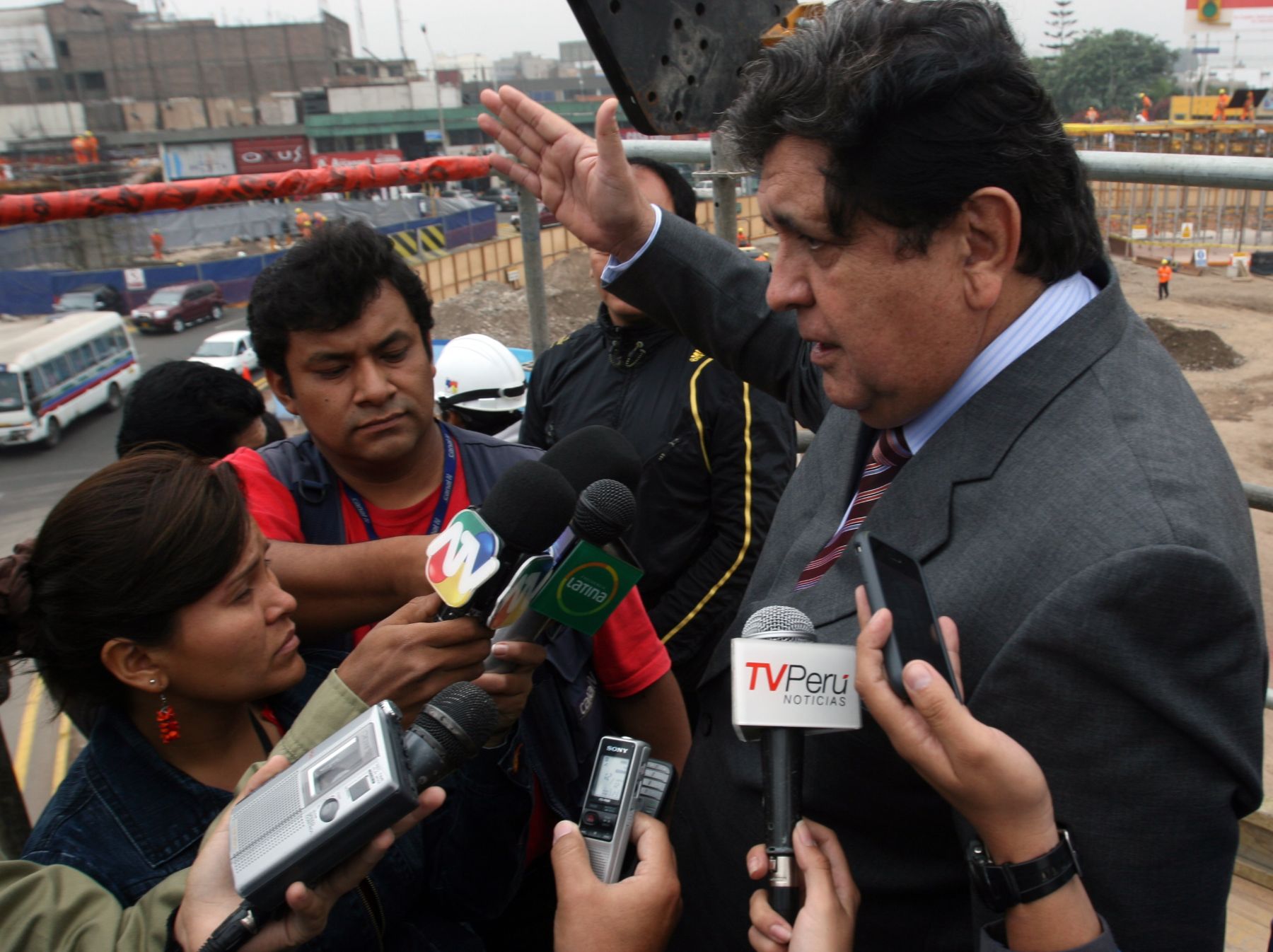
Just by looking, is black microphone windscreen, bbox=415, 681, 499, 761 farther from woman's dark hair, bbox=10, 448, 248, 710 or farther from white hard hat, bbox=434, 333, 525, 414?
white hard hat, bbox=434, 333, 525, 414

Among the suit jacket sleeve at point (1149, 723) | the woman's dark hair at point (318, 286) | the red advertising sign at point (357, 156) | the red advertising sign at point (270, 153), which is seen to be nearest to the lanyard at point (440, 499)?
the woman's dark hair at point (318, 286)

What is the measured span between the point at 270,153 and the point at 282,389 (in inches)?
2367

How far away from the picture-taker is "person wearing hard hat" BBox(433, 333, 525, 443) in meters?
4.21

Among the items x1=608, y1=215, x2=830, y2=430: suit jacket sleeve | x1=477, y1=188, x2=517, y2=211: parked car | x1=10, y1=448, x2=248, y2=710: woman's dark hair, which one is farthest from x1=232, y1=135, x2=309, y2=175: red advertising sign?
x1=10, y1=448, x2=248, y2=710: woman's dark hair

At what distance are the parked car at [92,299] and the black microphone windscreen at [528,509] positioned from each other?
24294mm

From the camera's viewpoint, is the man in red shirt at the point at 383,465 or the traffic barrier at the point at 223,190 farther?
the traffic barrier at the point at 223,190

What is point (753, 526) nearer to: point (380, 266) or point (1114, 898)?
point (380, 266)

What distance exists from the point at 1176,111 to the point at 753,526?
4588 centimetres

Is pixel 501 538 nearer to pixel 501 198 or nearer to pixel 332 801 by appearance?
pixel 332 801

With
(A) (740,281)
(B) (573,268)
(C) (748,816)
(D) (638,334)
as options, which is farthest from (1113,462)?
(B) (573,268)

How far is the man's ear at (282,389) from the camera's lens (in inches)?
88.0

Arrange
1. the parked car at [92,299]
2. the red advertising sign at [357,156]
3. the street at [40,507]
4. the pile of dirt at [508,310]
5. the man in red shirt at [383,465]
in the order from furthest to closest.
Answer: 1. the red advertising sign at [357,156]
2. the parked car at [92,299]
3. the pile of dirt at [508,310]
4. the street at [40,507]
5. the man in red shirt at [383,465]

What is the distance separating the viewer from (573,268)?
2883 cm

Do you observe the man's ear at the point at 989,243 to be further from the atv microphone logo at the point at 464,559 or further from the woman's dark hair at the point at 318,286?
the woman's dark hair at the point at 318,286
